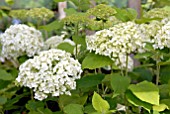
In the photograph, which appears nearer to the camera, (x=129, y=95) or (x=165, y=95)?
(x=129, y=95)

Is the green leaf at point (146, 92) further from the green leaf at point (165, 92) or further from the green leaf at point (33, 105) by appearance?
the green leaf at point (33, 105)

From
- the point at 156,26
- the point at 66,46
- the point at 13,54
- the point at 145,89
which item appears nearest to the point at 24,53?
the point at 13,54

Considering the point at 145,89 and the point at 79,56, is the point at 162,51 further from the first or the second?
the point at 79,56

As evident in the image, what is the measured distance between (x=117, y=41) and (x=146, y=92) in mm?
228

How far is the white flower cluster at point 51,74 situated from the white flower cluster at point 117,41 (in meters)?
0.15

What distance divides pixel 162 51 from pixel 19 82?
63cm

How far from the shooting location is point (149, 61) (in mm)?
2492

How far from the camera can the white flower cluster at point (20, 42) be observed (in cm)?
231

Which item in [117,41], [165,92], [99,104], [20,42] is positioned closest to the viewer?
[99,104]

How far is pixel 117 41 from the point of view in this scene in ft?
5.10

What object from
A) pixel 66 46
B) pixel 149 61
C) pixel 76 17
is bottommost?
pixel 149 61

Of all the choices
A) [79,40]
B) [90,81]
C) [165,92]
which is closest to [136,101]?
[165,92]

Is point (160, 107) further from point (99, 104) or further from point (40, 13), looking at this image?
point (40, 13)

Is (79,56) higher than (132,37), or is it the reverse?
(132,37)
